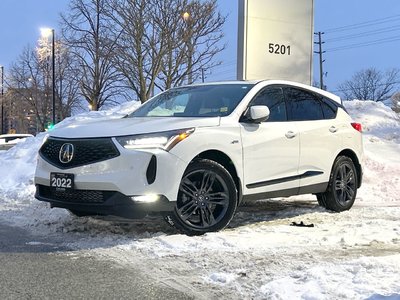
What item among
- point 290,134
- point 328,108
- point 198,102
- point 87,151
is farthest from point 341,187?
point 87,151

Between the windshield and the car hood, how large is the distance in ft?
1.31

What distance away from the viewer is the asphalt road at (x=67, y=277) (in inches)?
158

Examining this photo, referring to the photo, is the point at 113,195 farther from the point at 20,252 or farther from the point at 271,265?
the point at 271,265

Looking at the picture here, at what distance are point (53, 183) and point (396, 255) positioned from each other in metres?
3.58

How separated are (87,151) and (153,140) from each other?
708mm

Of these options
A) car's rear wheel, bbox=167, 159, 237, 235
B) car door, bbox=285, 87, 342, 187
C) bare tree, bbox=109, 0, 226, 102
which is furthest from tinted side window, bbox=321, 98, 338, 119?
bare tree, bbox=109, 0, 226, 102

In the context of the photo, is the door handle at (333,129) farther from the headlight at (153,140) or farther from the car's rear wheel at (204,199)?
the headlight at (153,140)

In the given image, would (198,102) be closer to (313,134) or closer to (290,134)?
(290,134)

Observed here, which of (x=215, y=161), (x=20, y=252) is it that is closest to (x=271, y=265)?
(x=215, y=161)

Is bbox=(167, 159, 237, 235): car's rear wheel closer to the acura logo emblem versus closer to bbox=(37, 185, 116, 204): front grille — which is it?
bbox=(37, 185, 116, 204): front grille

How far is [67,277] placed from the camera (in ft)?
14.5

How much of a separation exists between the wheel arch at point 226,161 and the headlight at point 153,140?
1.53ft

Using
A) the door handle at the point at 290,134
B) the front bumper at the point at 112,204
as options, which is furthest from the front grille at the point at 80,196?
the door handle at the point at 290,134

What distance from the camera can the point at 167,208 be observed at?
5500mm
